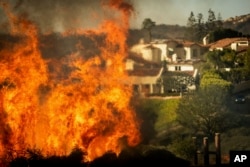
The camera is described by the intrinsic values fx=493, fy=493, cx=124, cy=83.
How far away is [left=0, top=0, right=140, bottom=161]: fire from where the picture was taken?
34.2 meters

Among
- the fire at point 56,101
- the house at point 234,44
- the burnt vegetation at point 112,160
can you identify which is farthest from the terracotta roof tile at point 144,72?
the burnt vegetation at point 112,160

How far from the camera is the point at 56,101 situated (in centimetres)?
3628

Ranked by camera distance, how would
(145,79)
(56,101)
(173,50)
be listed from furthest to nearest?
(173,50) → (145,79) → (56,101)

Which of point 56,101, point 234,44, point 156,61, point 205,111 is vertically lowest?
point 205,111

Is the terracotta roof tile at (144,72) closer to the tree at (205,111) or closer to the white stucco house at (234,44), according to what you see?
the tree at (205,111)

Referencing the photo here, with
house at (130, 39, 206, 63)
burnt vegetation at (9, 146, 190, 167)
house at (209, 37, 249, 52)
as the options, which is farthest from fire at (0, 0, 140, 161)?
house at (209, 37, 249, 52)

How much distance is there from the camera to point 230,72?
7950cm

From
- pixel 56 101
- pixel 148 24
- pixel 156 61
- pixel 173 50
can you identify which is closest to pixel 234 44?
pixel 173 50

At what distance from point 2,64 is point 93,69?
931 centimetres

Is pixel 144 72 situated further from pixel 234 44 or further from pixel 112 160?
pixel 112 160

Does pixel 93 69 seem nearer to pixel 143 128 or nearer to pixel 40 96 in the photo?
pixel 40 96

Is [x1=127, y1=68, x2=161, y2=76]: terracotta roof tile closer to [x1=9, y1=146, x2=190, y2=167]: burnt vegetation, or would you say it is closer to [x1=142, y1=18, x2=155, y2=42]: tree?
[x1=9, y1=146, x2=190, y2=167]: burnt vegetation

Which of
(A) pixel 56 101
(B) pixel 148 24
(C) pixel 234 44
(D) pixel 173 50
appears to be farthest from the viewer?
(B) pixel 148 24

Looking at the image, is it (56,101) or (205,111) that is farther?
(205,111)
